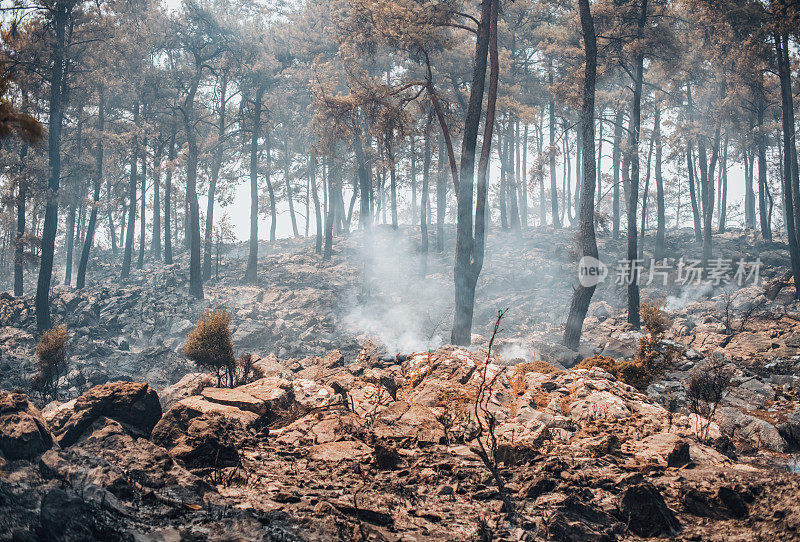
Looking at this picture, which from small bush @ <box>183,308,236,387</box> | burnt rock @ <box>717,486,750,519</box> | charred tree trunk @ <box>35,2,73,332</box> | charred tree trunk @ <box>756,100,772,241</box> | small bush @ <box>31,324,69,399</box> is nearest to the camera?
burnt rock @ <box>717,486,750,519</box>

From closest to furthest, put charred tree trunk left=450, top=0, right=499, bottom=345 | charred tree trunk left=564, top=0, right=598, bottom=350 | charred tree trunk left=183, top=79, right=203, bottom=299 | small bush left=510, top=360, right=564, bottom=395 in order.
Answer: small bush left=510, top=360, right=564, bottom=395
charred tree trunk left=450, top=0, right=499, bottom=345
charred tree trunk left=564, top=0, right=598, bottom=350
charred tree trunk left=183, top=79, right=203, bottom=299

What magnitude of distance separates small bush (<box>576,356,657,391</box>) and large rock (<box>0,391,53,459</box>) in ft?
25.4

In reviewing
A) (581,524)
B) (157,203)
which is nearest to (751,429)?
(581,524)

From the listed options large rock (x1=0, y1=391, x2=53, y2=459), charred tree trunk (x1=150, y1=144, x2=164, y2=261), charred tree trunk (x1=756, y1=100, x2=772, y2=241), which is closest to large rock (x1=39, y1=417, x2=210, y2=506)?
large rock (x1=0, y1=391, x2=53, y2=459)

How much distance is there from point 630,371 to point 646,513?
16.9 ft

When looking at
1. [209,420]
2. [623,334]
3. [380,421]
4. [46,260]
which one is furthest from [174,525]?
[46,260]

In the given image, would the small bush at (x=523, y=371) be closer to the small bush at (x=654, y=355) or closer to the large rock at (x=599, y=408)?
the large rock at (x=599, y=408)

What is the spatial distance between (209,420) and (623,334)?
1211cm

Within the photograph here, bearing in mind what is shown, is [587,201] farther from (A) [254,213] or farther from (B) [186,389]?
(A) [254,213]

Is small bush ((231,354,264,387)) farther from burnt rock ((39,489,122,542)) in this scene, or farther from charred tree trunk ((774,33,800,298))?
charred tree trunk ((774,33,800,298))

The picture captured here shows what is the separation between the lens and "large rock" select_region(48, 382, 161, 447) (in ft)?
15.6

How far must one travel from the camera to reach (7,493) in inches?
132

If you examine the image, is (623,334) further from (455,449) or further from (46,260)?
(46,260)

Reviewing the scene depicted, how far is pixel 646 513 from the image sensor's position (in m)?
3.52
